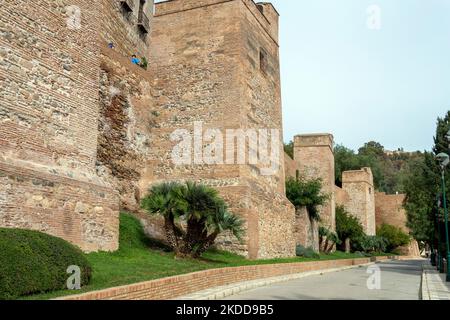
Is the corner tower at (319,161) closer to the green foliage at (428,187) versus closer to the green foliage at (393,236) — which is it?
the green foliage at (428,187)

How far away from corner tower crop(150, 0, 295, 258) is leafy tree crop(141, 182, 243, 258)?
2.87 metres

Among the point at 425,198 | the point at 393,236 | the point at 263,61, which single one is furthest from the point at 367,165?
the point at 263,61

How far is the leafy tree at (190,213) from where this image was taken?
1397 centimetres

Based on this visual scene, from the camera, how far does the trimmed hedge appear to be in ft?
22.9

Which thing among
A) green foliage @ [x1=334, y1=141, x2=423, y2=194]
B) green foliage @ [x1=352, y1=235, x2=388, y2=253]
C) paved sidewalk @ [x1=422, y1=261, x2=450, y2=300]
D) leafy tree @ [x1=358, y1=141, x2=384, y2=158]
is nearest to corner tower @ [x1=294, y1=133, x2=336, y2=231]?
green foliage @ [x1=352, y1=235, x2=388, y2=253]

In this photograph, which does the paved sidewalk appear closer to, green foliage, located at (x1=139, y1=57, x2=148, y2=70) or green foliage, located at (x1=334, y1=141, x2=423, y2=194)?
green foliage, located at (x1=139, y1=57, x2=148, y2=70)

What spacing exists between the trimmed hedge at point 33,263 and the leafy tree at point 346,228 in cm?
3312

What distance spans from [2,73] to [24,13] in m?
1.68

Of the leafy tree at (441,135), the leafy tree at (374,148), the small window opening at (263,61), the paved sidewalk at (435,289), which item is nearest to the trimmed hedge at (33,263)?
the paved sidewalk at (435,289)

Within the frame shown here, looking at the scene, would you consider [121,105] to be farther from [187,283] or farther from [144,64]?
[187,283]

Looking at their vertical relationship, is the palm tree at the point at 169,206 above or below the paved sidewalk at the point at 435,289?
above

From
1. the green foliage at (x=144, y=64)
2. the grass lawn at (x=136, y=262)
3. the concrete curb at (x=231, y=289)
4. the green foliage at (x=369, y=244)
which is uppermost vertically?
the green foliage at (x=144, y=64)

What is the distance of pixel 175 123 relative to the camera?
19359 millimetres


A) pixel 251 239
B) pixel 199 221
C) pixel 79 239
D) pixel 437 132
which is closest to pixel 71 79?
pixel 79 239
